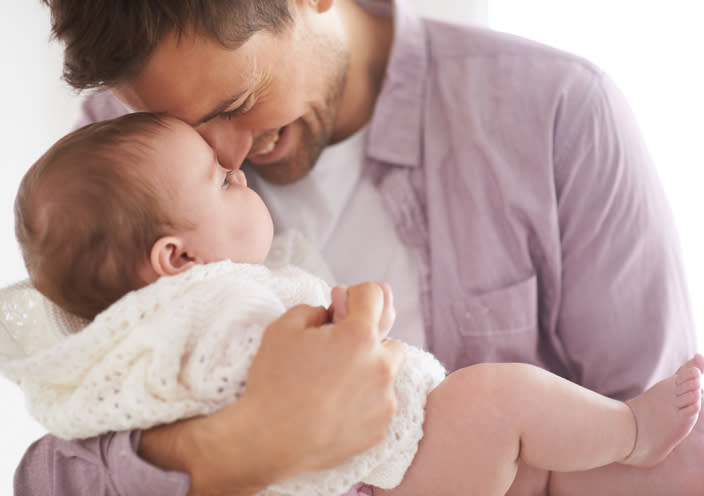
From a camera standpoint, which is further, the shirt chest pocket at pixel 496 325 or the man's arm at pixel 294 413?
the shirt chest pocket at pixel 496 325

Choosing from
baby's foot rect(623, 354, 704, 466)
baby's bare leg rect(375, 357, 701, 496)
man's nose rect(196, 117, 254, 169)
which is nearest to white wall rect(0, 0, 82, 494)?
man's nose rect(196, 117, 254, 169)

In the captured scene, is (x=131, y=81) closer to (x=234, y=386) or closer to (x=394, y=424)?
(x=234, y=386)

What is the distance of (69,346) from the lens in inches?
36.1

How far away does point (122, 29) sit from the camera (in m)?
1.06

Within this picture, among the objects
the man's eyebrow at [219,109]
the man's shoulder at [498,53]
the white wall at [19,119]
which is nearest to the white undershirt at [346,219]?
the man's shoulder at [498,53]

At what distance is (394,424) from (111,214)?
475mm

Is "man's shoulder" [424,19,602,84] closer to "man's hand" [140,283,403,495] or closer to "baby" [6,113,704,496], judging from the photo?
"baby" [6,113,704,496]

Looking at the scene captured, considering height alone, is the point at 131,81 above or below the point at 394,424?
above

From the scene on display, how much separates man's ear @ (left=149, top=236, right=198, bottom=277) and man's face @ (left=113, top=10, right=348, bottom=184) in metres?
0.27

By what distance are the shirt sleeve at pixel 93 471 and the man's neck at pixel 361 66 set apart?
925 millimetres

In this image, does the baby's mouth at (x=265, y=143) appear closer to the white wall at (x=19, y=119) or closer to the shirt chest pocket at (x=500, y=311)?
the shirt chest pocket at (x=500, y=311)

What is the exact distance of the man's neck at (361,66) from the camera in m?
1.60

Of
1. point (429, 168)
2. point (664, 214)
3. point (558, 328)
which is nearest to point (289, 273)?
point (429, 168)

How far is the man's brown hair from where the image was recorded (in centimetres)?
105
